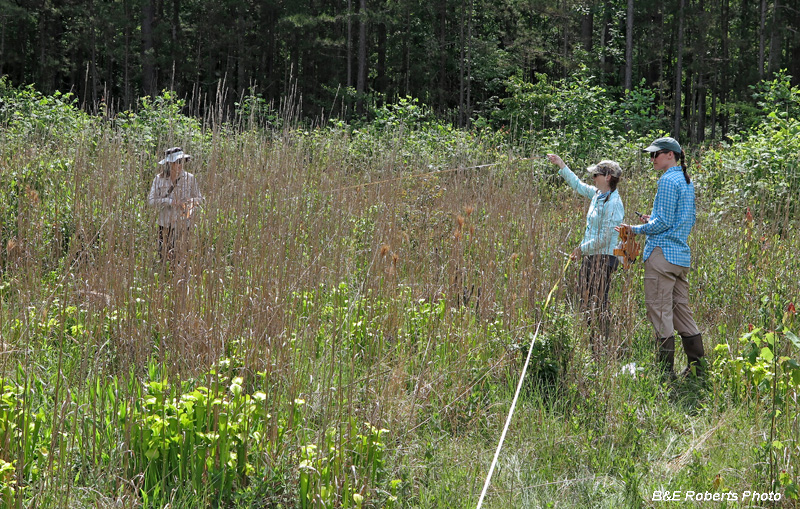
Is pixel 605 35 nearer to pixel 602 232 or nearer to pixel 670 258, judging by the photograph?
pixel 602 232

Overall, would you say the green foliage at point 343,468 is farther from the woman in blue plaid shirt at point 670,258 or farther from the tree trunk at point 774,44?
the tree trunk at point 774,44

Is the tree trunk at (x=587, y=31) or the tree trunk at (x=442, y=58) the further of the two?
the tree trunk at (x=442, y=58)

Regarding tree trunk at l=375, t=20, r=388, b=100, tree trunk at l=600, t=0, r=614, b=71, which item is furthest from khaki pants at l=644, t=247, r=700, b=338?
tree trunk at l=375, t=20, r=388, b=100

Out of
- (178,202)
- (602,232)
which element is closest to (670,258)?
(602,232)

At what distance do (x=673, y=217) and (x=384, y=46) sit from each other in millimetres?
25771

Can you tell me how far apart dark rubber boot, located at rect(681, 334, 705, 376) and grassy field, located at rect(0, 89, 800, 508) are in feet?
0.38

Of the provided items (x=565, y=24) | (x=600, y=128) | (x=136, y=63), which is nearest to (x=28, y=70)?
(x=136, y=63)

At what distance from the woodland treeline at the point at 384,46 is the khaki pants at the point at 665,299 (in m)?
18.5

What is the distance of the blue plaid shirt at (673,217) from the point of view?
4117mm

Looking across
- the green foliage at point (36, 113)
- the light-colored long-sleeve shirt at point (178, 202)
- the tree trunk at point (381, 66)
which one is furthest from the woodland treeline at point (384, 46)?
the light-colored long-sleeve shirt at point (178, 202)

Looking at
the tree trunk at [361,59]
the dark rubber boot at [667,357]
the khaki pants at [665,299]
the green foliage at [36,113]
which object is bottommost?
the dark rubber boot at [667,357]

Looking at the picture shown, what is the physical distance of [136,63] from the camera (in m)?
29.0

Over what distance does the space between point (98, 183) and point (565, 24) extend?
84.1ft

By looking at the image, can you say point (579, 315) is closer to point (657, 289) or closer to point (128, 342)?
point (657, 289)
